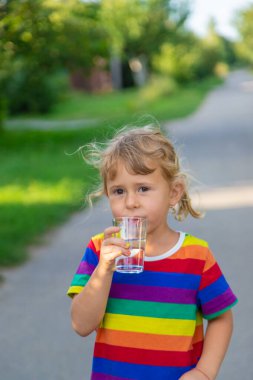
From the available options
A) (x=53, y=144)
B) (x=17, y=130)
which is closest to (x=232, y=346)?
(x=53, y=144)

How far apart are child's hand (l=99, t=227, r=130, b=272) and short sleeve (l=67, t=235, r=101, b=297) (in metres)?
0.20

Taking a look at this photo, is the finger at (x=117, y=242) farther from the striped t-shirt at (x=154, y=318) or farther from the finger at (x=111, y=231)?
the striped t-shirt at (x=154, y=318)

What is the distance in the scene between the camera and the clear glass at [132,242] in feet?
7.54

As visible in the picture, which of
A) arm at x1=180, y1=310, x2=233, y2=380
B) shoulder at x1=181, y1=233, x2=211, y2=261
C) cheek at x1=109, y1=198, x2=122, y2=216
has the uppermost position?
cheek at x1=109, y1=198, x2=122, y2=216

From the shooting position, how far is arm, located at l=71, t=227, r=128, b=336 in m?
2.31

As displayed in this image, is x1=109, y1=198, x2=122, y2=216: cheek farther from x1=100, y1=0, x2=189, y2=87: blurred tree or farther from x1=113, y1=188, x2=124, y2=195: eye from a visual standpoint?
x1=100, y1=0, x2=189, y2=87: blurred tree

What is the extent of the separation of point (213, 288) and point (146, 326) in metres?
0.24

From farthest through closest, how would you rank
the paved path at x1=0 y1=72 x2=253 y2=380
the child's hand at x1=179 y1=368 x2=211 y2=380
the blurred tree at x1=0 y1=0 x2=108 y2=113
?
the blurred tree at x1=0 y1=0 x2=108 y2=113, the paved path at x1=0 y1=72 x2=253 y2=380, the child's hand at x1=179 y1=368 x2=211 y2=380

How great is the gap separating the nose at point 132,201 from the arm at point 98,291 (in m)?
0.16

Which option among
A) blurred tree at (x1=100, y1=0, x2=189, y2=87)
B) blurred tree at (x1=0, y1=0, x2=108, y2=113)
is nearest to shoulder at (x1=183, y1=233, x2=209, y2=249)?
blurred tree at (x1=0, y1=0, x2=108, y2=113)

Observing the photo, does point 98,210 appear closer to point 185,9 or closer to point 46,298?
point 46,298

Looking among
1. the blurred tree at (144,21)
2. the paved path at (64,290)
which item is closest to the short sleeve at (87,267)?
the paved path at (64,290)

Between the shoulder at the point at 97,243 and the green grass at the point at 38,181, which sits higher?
the green grass at the point at 38,181

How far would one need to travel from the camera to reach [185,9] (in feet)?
166
